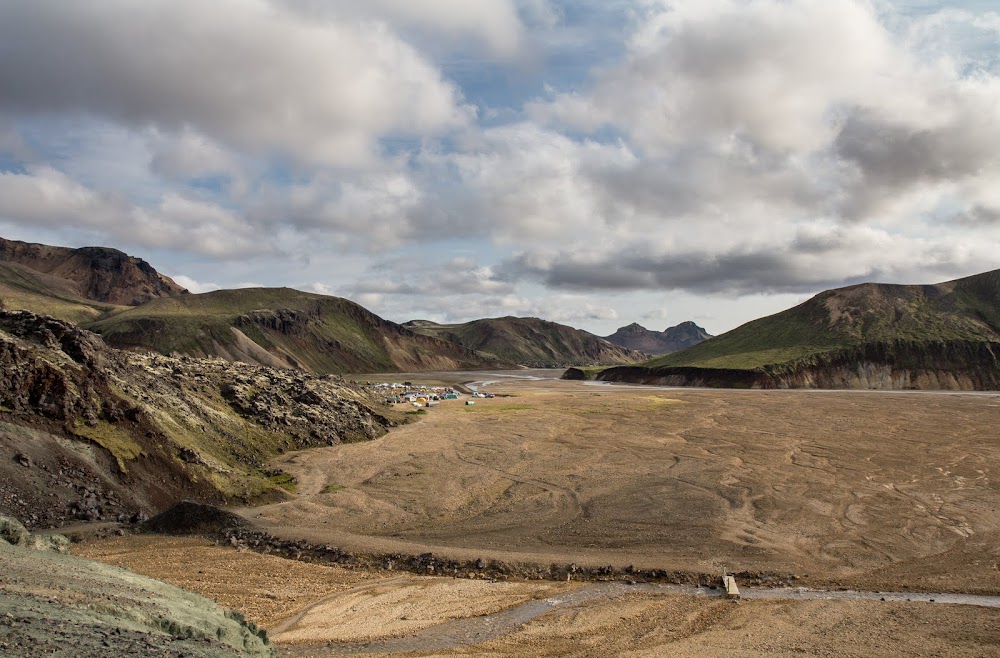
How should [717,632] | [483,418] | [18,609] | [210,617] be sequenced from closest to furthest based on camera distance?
[18,609], [210,617], [717,632], [483,418]

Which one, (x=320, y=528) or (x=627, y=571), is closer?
(x=627, y=571)

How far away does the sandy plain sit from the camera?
1848 centimetres

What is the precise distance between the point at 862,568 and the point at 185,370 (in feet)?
162

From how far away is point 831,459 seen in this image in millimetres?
48750

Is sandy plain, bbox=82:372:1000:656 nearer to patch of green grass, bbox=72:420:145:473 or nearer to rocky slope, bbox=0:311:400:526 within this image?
rocky slope, bbox=0:311:400:526

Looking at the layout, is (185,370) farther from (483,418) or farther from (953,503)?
(953,503)

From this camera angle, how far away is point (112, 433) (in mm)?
33250

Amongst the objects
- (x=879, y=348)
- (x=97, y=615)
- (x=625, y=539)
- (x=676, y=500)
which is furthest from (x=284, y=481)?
(x=879, y=348)

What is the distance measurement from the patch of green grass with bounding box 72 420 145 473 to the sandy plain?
7684 millimetres

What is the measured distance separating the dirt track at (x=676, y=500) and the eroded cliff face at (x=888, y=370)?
3882 inches

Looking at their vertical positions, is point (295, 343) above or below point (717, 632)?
above

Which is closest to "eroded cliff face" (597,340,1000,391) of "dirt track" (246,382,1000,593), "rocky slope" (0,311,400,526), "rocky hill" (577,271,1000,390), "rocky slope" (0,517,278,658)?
"rocky hill" (577,271,1000,390)

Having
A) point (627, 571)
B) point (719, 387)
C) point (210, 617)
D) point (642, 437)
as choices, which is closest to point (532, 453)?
point (642, 437)

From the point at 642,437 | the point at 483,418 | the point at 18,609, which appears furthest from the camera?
the point at 483,418
